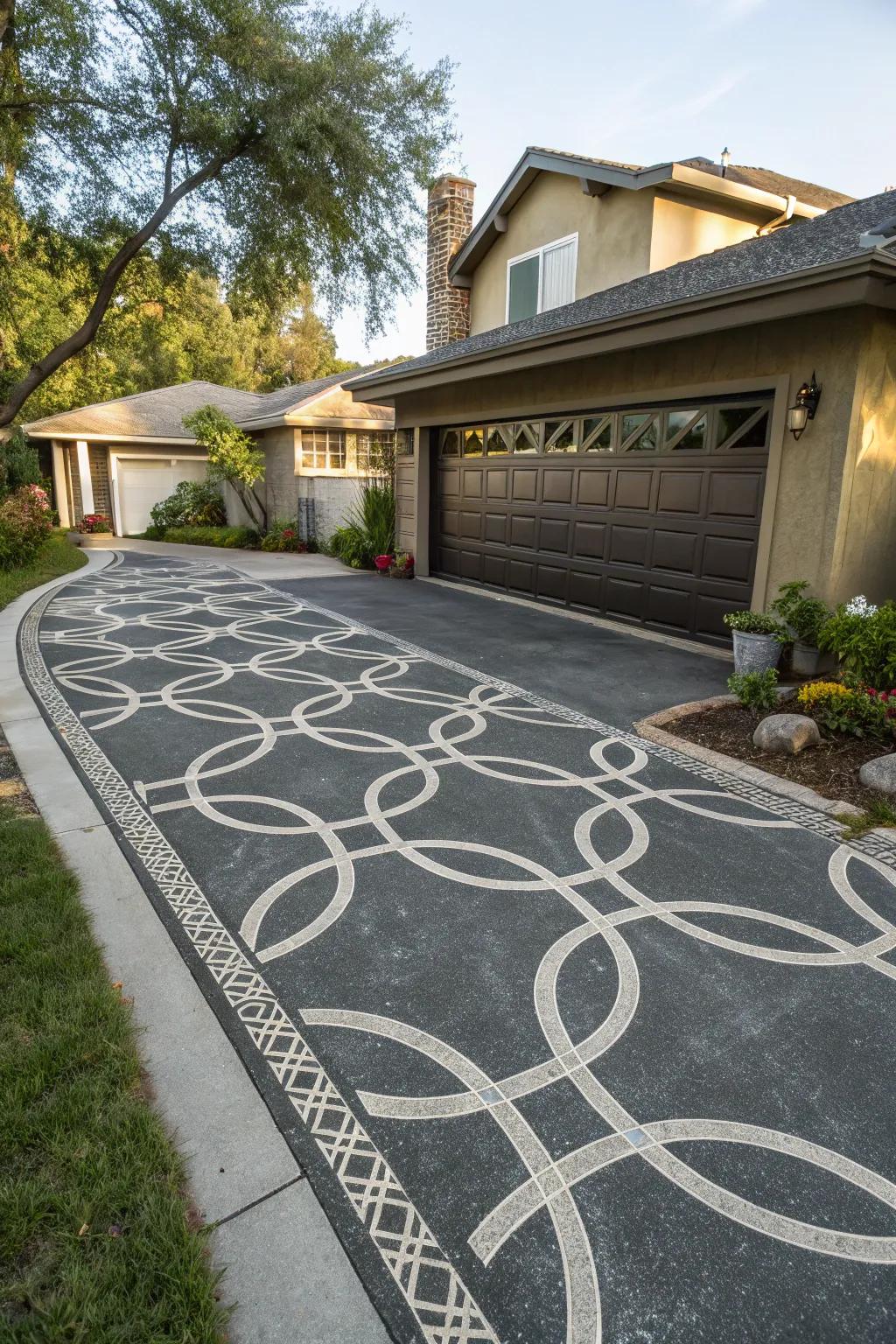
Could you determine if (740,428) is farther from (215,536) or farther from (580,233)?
(215,536)

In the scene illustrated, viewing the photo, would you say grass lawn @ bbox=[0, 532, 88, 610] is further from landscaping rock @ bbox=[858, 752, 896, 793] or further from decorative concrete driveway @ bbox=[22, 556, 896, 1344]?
landscaping rock @ bbox=[858, 752, 896, 793]

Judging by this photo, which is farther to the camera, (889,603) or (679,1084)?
(889,603)

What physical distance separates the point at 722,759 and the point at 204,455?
19945 mm

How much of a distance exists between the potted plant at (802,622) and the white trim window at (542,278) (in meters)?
6.59

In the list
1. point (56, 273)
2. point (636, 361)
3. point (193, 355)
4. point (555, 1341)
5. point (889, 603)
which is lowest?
point (555, 1341)

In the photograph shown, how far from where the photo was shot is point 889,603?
17.4 ft

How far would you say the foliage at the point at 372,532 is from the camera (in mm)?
13117

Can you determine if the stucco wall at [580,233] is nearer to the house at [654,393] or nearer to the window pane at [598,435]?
the house at [654,393]

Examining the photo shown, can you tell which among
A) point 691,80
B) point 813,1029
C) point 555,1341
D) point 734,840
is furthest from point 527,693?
point 691,80

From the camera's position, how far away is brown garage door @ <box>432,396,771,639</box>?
23.3 feet

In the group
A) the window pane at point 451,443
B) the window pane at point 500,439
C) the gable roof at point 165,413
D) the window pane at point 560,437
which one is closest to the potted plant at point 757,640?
the window pane at point 560,437

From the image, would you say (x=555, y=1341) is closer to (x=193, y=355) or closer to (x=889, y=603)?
(x=889, y=603)

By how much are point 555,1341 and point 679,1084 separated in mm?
805

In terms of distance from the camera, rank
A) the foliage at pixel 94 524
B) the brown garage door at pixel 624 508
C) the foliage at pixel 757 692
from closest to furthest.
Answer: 1. the foliage at pixel 757 692
2. the brown garage door at pixel 624 508
3. the foliage at pixel 94 524
